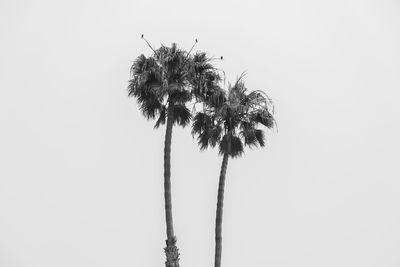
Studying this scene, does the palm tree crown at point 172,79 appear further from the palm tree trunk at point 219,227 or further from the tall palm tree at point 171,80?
the palm tree trunk at point 219,227

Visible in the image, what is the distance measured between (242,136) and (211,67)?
379 centimetres

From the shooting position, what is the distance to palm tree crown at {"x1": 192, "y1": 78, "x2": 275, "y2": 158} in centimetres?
4072

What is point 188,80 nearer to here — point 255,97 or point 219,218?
point 255,97

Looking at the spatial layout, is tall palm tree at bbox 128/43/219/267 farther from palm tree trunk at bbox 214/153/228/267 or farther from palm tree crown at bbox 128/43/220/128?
palm tree trunk at bbox 214/153/228/267

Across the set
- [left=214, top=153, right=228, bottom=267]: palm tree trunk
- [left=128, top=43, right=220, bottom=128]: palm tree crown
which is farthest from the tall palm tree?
[left=214, top=153, right=228, bottom=267]: palm tree trunk

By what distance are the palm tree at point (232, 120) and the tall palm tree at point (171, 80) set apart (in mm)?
833

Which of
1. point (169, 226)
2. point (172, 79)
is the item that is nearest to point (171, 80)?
point (172, 79)

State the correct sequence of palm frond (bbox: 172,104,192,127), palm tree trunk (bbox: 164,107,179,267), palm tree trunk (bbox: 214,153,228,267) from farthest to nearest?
palm frond (bbox: 172,104,192,127)
palm tree trunk (bbox: 214,153,228,267)
palm tree trunk (bbox: 164,107,179,267)

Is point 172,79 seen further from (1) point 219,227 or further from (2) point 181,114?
(1) point 219,227

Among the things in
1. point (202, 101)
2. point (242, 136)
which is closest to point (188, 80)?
point (202, 101)

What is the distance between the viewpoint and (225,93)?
41.1 metres

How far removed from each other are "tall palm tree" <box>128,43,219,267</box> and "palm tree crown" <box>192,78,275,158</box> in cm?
83

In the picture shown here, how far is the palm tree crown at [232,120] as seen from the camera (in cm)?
4072

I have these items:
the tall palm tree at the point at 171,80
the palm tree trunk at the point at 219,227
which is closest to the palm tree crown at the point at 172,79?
the tall palm tree at the point at 171,80
